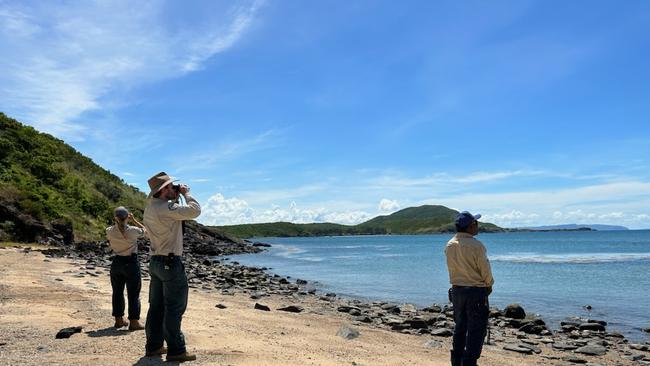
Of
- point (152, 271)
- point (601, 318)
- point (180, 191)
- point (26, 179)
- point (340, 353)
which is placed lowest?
point (601, 318)

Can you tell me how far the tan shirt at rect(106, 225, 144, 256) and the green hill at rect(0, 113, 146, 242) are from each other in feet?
92.8

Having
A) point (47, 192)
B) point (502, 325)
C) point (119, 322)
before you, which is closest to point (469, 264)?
point (119, 322)

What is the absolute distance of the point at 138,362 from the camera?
24.5ft

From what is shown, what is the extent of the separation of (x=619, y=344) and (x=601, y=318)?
18.3 feet

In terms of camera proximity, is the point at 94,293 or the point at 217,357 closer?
the point at 217,357

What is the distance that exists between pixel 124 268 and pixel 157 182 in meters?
3.42

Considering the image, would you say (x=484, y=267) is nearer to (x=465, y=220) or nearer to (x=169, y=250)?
(x=465, y=220)

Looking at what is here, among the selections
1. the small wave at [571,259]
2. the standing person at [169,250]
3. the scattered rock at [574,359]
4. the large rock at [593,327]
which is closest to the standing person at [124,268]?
the standing person at [169,250]

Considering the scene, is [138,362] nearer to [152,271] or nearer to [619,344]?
[152,271]

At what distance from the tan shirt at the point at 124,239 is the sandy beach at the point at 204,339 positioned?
1491mm

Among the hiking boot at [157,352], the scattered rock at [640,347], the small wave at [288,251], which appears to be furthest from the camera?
the small wave at [288,251]

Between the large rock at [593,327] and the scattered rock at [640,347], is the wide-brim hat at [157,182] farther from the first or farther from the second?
the large rock at [593,327]

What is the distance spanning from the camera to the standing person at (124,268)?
9.87m

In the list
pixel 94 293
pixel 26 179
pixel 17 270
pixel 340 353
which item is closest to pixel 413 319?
pixel 340 353
